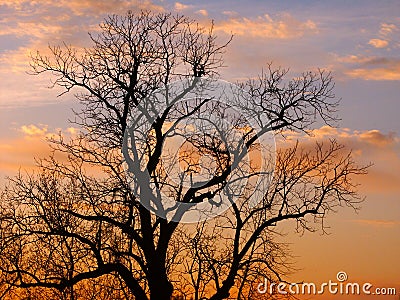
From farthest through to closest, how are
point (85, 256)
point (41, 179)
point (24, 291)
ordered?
point (24, 291), point (41, 179), point (85, 256)

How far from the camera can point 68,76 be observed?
21.9m

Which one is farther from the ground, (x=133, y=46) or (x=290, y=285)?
(x=133, y=46)

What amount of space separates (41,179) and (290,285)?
26.8 feet

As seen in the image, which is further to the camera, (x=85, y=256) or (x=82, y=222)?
(x=82, y=222)

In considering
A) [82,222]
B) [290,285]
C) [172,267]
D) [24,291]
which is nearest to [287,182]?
[290,285]

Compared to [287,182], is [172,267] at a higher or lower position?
lower

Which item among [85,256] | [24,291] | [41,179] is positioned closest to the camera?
[85,256]

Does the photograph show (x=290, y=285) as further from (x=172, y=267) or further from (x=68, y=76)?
(x=68, y=76)

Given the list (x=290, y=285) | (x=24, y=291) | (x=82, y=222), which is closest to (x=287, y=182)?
(x=290, y=285)

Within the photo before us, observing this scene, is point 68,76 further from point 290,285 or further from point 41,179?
point 290,285

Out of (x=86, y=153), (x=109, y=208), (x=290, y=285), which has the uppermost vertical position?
(x=86, y=153)

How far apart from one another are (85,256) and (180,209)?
3.03 metres

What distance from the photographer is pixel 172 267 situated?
906 inches

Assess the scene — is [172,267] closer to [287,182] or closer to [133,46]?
[287,182]
